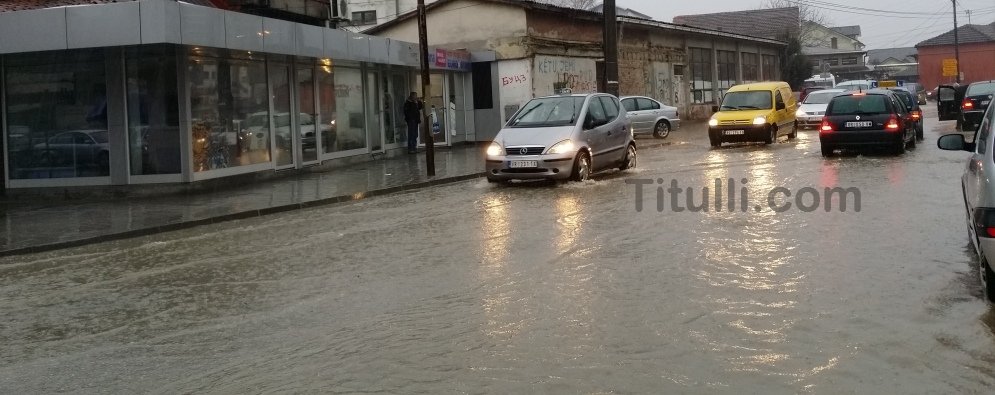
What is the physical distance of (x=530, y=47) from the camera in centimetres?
3303

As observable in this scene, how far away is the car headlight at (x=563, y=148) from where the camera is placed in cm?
1672

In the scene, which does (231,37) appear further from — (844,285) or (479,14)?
(479,14)

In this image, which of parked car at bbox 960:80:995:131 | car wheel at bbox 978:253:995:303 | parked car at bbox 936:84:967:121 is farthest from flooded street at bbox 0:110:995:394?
parked car at bbox 936:84:967:121

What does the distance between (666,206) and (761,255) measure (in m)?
4.04

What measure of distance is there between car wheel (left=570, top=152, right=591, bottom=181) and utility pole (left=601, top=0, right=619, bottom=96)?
9733 millimetres

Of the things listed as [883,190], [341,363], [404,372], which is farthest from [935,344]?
[883,190]

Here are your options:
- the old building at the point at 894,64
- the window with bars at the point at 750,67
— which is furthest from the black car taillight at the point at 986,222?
the old building at the point at 894,64

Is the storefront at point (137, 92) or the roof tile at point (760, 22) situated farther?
the roof tile at point (760, 22)

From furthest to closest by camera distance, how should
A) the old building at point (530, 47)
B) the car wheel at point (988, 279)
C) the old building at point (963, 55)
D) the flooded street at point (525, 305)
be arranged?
the old building at point (963, 55) < the old building at point (530, 47) < the car wheel at point (988, 279) < the flooded street at point (525, 305)

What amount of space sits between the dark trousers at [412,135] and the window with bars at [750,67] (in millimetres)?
33867

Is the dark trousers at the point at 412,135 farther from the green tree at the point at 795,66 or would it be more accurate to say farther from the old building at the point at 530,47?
the green tree at the point at 795,66

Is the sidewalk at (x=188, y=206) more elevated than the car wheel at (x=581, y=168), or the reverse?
the car wheel at (x=581, y=168)

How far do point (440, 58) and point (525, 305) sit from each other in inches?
892

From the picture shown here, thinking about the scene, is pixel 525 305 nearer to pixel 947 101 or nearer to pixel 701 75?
pixel 947 101
